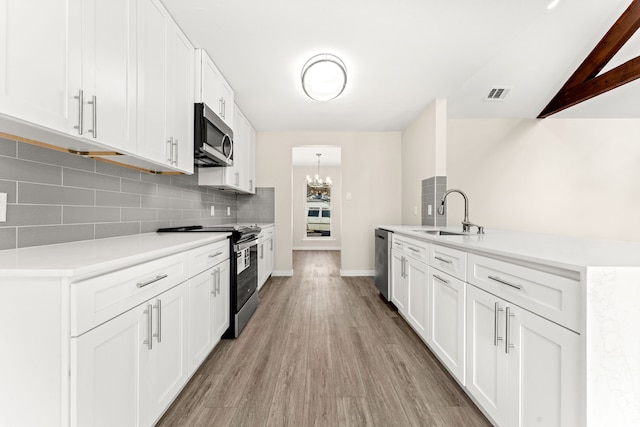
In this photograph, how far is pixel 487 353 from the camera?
4.52ft

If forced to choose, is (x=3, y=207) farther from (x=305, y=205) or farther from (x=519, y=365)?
(x=305, y=205)

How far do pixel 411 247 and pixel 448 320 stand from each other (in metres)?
0.84

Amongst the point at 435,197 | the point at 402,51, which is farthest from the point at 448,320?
the point at 402,51

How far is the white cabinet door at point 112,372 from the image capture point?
34.4 inches

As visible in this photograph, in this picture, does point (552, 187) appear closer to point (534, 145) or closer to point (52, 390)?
point (534, 145)

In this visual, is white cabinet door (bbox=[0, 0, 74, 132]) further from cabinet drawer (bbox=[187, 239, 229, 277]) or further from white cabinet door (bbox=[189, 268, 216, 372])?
white cabinet door (bbox=[189, 268, 216, 372])

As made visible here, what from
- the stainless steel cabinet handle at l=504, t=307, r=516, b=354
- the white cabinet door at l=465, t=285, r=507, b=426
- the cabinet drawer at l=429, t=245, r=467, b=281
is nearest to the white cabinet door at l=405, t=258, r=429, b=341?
the cabinet drawer at l=429, t=245, r=467, b=281

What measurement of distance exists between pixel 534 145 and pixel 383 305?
11.3 ft

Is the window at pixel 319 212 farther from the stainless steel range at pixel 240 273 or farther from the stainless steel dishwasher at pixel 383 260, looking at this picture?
the stainless steel range at pixel 240 273

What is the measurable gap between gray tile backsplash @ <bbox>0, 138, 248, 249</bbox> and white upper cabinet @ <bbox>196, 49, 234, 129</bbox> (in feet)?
2.55

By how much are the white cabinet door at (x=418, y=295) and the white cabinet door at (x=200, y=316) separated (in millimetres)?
1597

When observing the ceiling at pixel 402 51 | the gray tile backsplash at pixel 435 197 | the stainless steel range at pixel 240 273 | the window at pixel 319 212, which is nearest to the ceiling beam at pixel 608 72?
the ceiling at pixel 402 51

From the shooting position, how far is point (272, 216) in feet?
15.6

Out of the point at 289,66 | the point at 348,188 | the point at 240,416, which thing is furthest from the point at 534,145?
the point at 240,416
